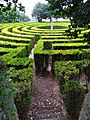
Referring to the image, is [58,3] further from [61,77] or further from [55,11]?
[61,77]

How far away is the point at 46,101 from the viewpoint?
10688 millimetres

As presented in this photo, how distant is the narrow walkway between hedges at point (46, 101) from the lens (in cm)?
932

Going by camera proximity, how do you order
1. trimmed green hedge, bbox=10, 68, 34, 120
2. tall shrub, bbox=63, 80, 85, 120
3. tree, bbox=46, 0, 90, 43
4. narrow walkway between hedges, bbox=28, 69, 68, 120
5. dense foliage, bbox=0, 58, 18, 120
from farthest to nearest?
1. narrow walkway between hedges, bbox=28, 69, 68, 120
2. tall shrub, bbox=63, 80, 85, 120
3. trimmed green hedge, bbox=10, 68, 34, 120
4. tree, bbox=46, 0, 90, 43
5. dense foliage, bbox=0, 58, 18, 120

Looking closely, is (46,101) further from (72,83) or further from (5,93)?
(5,93)

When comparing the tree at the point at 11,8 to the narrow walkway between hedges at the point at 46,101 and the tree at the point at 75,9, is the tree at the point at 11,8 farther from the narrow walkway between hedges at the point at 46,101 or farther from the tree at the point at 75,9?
the narrow walkway between hedges at the point at 46,101

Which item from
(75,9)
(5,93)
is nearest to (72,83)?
(75,9)

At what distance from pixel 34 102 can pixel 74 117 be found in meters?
2.25

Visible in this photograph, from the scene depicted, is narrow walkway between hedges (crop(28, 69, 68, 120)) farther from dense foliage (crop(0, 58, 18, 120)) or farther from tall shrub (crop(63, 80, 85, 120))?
dense foliage (crop(0, 58, 18, 120))

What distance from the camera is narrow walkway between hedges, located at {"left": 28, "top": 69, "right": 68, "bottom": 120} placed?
932 cm

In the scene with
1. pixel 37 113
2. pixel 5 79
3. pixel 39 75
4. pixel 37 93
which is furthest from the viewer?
pixel 39 75

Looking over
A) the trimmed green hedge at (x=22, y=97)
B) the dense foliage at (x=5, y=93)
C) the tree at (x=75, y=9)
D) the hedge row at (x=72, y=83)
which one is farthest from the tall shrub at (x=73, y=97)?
the dense foliage at (x=5, y=93)

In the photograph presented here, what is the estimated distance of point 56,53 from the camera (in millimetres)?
14539

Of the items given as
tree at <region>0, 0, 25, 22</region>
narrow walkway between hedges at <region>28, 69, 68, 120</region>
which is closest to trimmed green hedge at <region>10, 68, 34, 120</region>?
narrow walkway between hedges at <region>28, 69, 68, 120</region>

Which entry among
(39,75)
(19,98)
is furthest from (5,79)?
(39,75)
